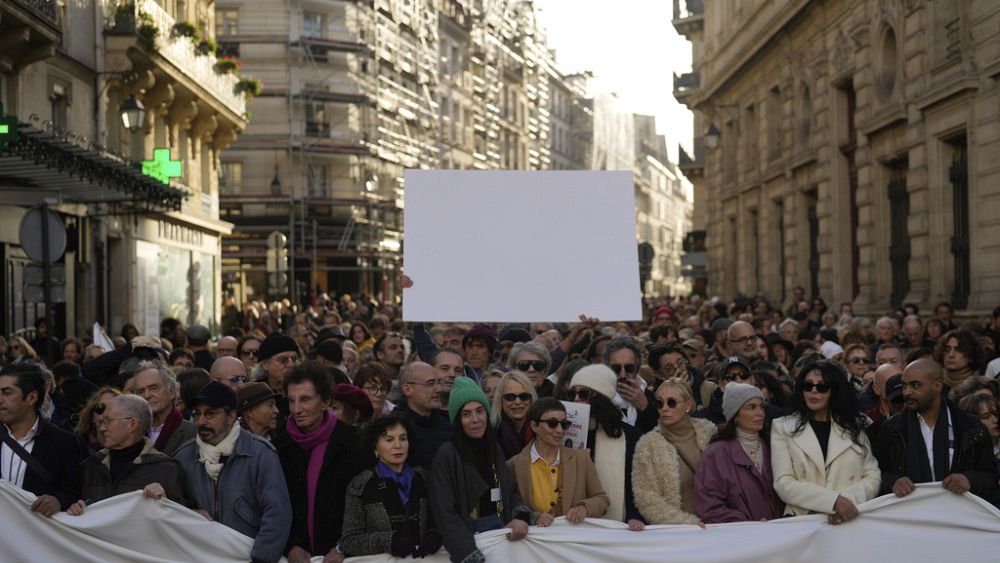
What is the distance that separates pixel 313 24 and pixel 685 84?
1484cm

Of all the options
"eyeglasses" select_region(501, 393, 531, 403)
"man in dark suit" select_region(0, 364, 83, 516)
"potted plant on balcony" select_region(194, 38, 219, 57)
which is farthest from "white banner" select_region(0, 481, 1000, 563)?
"potted plant on balcony" select_region(194, 38, 219, 57)

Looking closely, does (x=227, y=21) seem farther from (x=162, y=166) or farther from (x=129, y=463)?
(x=129, y=463)

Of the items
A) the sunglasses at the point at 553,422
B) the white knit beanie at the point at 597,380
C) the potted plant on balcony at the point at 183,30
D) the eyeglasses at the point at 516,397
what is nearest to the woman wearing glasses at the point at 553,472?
the sunglasses at the point at 553,422

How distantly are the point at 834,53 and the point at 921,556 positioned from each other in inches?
868

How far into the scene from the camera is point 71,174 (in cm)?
2006

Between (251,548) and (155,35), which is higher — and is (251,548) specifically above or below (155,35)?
below

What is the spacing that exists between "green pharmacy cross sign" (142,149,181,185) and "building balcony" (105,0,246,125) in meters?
1.77

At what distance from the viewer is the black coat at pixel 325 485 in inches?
295

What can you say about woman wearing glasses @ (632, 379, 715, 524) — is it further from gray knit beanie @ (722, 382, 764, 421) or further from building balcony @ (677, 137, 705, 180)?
building balcony @ (677, 137, 705, 180)

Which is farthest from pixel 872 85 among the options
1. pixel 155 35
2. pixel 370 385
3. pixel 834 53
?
pixel 370 385

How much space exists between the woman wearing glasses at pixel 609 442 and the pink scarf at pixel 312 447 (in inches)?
61.2

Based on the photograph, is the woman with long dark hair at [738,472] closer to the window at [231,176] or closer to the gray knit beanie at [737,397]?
the gray knit beanie at [737,397]

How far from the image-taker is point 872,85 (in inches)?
1016

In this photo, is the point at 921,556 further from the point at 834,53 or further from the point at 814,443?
the point at 834,53
